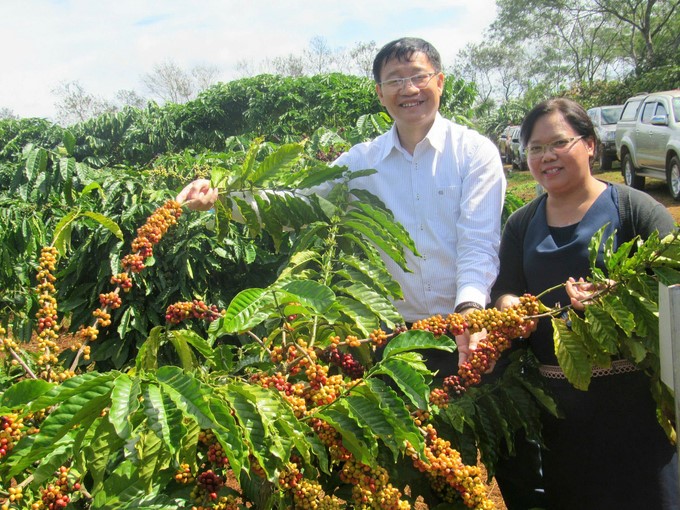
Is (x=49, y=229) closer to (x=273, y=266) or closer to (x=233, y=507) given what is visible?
(x=273, y=266)

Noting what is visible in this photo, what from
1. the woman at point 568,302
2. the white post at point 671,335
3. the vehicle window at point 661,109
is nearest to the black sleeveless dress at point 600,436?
the woman at point 568,302

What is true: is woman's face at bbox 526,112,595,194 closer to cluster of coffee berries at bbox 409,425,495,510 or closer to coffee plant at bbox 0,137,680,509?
coffee plant at bbox 0,137,680,509

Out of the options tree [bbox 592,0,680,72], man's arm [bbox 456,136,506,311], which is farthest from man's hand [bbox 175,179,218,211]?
tree [bbox 592,0,680,72]

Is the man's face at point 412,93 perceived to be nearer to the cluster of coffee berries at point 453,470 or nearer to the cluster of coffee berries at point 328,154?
the cluster of coffee berries at point 453,470

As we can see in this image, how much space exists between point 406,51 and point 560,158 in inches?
27.5

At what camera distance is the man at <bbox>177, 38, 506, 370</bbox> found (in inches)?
88.5

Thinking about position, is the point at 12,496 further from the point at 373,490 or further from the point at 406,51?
the point at 406,51

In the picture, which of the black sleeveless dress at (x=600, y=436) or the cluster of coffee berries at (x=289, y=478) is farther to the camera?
the black sleeveless dress at (x=600, y=436)

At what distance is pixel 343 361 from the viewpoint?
5.27 ft

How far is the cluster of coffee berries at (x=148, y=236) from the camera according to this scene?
69.3 inches

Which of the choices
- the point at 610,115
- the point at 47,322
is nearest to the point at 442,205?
the point at 47,322

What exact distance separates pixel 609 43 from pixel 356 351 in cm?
4088

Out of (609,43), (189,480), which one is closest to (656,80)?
(609,43)

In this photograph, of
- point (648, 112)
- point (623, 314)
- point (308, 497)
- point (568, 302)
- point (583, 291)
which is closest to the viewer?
point (308, 497)
